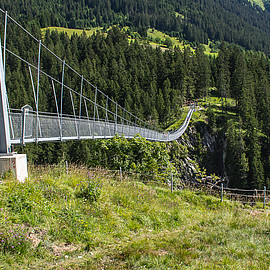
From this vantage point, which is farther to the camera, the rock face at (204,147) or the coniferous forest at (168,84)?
the coniferous forest at (168,84)

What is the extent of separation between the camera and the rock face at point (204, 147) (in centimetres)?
5088

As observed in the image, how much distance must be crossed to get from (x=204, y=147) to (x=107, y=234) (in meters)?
50.6

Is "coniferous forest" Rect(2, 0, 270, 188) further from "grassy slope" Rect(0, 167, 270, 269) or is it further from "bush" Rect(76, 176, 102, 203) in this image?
"bush" Rect(76, 176, 102, 203)

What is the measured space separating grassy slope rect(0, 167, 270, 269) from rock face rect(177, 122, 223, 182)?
40927mm

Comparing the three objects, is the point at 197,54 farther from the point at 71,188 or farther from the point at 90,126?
the point at 71,188

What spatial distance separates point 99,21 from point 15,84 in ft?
461

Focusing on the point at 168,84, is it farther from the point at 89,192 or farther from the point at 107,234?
the point at 107,234

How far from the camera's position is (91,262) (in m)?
4.36

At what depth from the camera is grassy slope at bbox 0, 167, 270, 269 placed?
14.4 ft

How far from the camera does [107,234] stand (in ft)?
18.9

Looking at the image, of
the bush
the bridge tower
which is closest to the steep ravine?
the bush

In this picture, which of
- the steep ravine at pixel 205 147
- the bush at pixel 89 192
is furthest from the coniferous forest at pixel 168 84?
the bush at pixel 89 192

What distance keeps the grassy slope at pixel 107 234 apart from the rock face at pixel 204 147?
40927mm

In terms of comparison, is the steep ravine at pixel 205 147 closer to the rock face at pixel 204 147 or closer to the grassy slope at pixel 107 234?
the rock face at pixel 204 147
